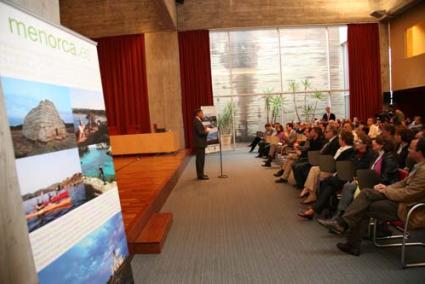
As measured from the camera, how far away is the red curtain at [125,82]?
41.7 feet

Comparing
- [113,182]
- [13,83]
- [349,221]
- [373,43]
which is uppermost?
[373,43]

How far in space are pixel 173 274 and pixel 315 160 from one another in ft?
9.40

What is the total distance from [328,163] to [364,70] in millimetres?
9498

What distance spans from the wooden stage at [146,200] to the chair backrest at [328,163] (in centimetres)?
206

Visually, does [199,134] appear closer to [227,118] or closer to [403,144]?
[403,144]

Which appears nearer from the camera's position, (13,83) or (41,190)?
(13,83)

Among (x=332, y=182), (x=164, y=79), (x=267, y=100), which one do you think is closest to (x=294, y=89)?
(x=267, y=100)

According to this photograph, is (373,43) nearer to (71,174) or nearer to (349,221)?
(349,221)

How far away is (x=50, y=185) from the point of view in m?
1.82

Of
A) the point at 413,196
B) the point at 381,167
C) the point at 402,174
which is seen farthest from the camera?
the point at 381,167

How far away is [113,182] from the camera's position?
8.42ft

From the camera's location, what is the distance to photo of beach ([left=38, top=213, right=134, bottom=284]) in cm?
184

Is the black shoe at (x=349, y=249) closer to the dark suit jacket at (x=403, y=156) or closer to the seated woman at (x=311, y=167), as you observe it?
the dark suit jacket at (x=403, y=156)

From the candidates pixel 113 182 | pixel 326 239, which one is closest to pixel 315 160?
pixel 326 239
